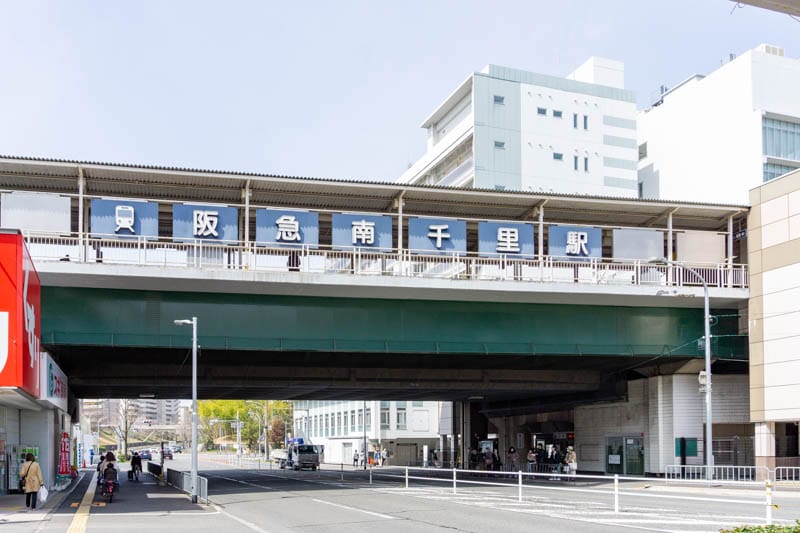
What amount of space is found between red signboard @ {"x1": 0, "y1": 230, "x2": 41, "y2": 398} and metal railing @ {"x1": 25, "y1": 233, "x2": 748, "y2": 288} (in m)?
9.05

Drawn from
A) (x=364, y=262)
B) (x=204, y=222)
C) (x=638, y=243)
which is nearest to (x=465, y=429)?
(x=638, y=243)

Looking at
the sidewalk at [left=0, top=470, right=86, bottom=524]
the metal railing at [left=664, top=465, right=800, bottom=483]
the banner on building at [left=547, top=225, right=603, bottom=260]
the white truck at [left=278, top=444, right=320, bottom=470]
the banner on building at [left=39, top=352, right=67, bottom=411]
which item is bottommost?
the white truck at [left=278, top=444, right=320, bottom=470]

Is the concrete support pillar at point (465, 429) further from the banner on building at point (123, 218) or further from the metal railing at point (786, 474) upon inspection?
the banner on building at point (123, 218)

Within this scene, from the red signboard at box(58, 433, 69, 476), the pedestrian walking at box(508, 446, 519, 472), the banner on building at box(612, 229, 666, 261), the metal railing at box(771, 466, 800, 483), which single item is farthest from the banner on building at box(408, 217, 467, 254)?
the pedestrian walking at box(508, 446, 519, 472)

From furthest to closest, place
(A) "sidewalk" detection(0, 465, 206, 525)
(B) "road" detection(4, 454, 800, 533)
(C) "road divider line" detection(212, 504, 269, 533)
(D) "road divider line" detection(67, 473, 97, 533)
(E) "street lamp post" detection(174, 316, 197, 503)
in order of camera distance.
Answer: (E) "street lamp post" detection(174, 316, 197, 503), (A) "sidewalk" detection(0, 465, 206, 525), (D) "road divider line" detection(67, 473, 97, 533), (C) "road divider line" detection(212, 504, 269, 533), (B) "road" detection(4, 454, 800, 533)

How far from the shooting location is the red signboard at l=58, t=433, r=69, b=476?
1733 inches

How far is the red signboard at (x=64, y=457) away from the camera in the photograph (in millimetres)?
44019

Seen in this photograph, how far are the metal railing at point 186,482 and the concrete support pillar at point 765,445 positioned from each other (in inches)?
929

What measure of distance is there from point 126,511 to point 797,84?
7101cm

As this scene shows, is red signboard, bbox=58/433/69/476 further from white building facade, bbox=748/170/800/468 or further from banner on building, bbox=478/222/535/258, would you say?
white building facade, bbox=748/170/800/468

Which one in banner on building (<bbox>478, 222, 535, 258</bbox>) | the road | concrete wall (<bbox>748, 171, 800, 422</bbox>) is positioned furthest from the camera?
banner on building (<bbox>478, 222, 535, 258</bbox>)

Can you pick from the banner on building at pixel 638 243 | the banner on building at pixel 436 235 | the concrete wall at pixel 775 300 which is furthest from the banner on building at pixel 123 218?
the concrete wall at pixel 775 300


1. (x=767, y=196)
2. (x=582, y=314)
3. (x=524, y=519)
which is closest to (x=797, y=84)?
(x=767, y=196)

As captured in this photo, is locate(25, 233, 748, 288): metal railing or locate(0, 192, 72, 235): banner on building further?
locate(25, 233, 748, 288): metal railing
